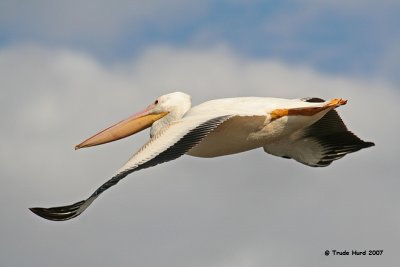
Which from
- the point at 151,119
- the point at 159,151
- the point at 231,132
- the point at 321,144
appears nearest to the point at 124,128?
the point at 151,119

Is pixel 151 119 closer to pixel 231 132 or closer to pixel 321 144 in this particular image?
pixel 231 132

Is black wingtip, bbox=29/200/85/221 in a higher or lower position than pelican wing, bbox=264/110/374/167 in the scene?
lower

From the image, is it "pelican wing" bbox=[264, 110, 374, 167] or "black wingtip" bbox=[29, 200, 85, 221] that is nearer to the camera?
"black wingtip" bbox=[29, 200, 85, 221]

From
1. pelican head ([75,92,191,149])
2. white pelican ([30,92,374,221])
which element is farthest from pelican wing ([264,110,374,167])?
pelican head ([75,92,191,149])

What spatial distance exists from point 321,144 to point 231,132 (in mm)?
2667

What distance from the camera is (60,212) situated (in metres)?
13.9

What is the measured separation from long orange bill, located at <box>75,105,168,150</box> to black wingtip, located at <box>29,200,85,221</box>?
3.72m

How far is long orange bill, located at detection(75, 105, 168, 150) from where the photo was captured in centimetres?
1777

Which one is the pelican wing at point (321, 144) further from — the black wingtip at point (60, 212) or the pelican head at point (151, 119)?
the black wingtip at point (60, 212)

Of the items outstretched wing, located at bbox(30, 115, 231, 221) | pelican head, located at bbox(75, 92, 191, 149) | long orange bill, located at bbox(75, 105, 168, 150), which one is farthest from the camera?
long orange bill, located at bbox(75, 105, 168, 150)

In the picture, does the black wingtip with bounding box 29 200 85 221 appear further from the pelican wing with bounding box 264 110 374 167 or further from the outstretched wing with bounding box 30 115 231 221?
the pelican wing with bounding box 264 110 374 167

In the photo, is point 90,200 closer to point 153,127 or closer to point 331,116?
point 153,127

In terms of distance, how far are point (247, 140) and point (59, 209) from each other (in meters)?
3.09

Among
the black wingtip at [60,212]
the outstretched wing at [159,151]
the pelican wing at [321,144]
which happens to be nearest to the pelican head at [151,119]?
the pelican wing at [321,144]
